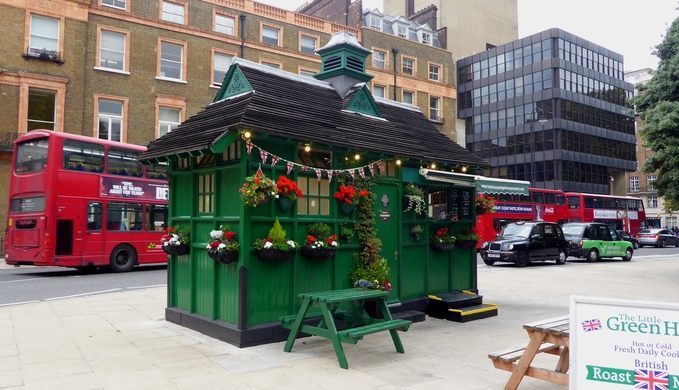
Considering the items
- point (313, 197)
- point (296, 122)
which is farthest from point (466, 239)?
point (296, 122)

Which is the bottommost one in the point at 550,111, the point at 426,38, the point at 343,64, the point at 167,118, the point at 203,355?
the point at 203,355

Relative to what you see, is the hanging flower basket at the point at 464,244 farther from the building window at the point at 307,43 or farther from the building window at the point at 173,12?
the building window at the point at 307,43

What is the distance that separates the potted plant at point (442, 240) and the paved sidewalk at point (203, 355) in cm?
146

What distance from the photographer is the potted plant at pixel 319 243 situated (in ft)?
24.5

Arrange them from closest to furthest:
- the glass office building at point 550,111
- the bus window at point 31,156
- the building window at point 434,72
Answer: the bus window at point 31,156 → the building window at point 434,72 → the glass office building at point 550,111

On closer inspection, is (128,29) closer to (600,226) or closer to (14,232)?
(14,232)

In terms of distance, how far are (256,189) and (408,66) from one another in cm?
3622

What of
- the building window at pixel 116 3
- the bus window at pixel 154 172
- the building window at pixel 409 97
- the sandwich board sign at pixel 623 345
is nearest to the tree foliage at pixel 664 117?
the sandwich board sign at pixel 623 345

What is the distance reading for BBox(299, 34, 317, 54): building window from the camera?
34375 mm

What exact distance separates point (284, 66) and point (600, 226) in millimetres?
20897

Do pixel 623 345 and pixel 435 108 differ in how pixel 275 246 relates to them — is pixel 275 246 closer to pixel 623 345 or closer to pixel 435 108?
pixel 623 345

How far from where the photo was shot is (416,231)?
9.38 m

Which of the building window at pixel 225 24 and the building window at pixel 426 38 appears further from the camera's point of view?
the building window at pixel 426 38

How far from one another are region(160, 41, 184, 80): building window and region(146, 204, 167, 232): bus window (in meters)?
13.2
